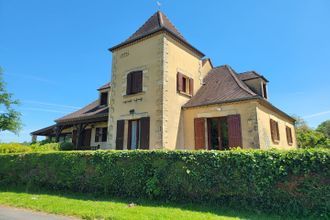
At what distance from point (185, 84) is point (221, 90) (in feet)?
7.55

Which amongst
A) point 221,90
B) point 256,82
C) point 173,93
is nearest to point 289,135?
point 256,82

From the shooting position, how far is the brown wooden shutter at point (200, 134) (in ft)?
42.4

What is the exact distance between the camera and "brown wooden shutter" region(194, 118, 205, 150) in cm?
1293

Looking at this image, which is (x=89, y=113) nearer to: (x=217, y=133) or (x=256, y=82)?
Answer: (x=217, y=133)

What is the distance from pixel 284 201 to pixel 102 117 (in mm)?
13235

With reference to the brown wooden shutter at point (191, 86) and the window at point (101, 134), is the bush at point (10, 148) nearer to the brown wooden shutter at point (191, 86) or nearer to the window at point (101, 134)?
the window at point (101, 134)

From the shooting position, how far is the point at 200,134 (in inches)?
513

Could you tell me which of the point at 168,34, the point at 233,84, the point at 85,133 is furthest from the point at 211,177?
the point at 85,133

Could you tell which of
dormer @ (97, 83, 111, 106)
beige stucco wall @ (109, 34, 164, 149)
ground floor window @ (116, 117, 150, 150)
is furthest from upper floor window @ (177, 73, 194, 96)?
dormer @ (97, 83, 111, 106)

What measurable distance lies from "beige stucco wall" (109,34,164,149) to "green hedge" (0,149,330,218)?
4779mm

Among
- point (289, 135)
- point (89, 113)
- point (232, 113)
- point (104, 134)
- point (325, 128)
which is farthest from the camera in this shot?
point (325, 128)

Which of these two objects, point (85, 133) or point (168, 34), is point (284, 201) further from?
point (85, 133)

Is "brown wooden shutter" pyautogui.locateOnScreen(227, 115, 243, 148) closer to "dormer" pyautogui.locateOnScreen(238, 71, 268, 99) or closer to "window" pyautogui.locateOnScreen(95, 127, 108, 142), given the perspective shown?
"dormer" pyautogui.locateOnScreen(238, 71, 268, 99)

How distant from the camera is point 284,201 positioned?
5492 millimetres
